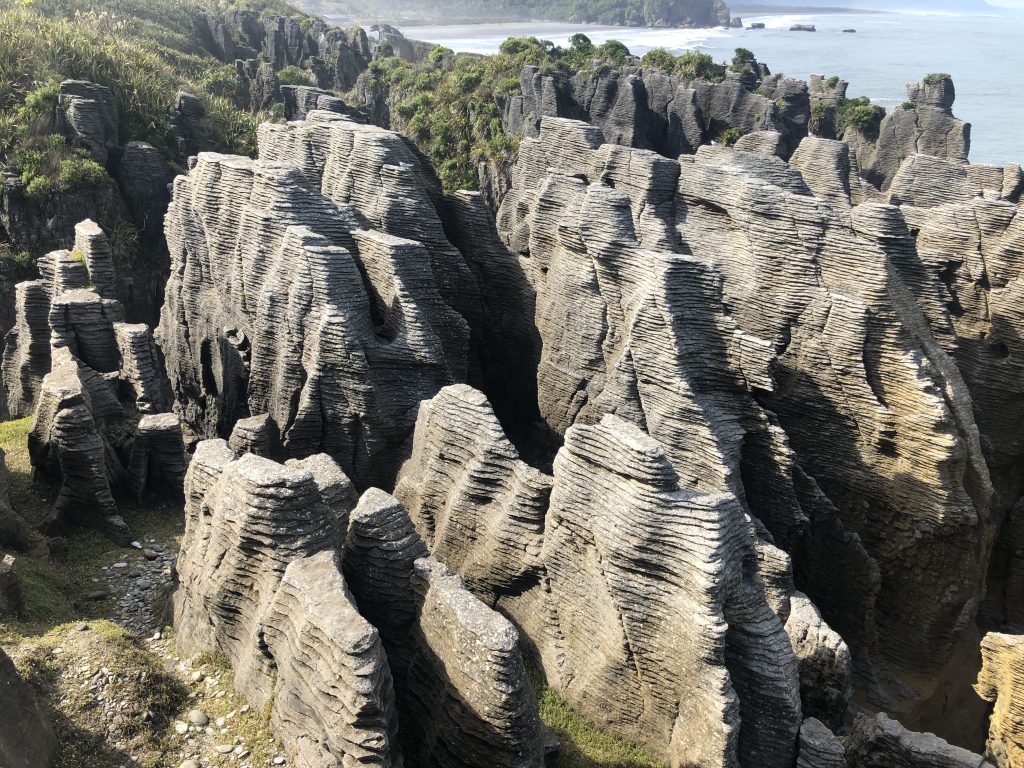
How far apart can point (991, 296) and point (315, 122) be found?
16.3 m

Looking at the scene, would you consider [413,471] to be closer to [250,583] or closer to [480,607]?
[250,583]

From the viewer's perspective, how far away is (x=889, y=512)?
15.7 meters

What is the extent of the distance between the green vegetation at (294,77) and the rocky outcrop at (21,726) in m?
53.2

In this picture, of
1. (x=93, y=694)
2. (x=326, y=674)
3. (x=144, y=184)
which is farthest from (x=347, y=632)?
(x=144, y=184)

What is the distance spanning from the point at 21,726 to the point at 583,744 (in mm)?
6480

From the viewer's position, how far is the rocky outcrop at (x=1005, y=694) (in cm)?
1207

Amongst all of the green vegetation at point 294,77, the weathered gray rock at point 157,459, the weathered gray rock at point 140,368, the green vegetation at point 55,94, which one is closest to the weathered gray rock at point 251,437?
the weathered gray rock at point 157,459

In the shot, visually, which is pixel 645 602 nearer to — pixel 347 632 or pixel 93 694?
pixel 347 632

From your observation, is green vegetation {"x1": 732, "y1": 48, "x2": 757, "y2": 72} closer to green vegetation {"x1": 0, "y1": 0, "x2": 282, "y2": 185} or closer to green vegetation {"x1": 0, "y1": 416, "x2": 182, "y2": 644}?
green vegetation {"x1": 0, "y1": 0, "x2": 282, "y2": 185}

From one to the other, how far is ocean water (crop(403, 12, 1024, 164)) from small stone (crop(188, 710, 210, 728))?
4156 cm

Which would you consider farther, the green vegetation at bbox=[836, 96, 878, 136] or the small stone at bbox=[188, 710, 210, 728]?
the green vegetation at bbox=[836, 96, 878, 136]

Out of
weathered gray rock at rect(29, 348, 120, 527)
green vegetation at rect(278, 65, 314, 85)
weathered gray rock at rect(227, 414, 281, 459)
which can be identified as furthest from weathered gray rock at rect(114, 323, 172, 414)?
green vegetation at rect(278, 65, 314, 85)

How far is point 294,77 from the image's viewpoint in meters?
58.3

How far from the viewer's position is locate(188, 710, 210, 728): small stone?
1006cm
